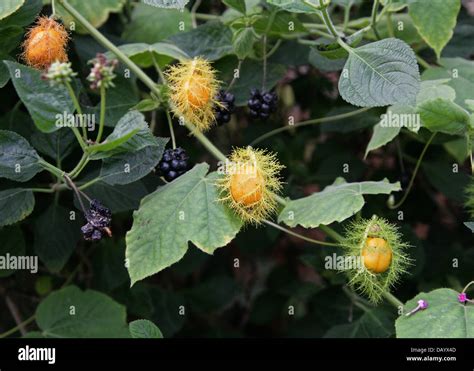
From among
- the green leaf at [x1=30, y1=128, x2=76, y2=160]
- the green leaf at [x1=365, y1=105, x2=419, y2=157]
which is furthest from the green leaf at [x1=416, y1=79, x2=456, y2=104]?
the green leaf at [x1=30, y1=128, x2=76, y2=160]

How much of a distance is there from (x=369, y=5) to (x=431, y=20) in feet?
1.60

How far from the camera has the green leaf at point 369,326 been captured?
A: 5.65ft

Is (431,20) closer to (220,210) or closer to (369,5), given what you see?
(369,5)

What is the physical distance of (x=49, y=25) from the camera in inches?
56.2

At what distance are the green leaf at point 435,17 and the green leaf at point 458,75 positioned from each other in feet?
0.27

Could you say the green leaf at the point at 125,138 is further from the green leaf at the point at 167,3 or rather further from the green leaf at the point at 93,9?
the green leaf at the point at 93,9

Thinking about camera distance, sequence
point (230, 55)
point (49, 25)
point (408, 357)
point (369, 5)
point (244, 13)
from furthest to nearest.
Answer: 1. point (369, 5)
2. point (230, 55)
3. point (244, 13)
4. point (49, 25)
5. point (408, 357)

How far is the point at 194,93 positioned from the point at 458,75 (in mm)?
603

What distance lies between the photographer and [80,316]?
1.72 m

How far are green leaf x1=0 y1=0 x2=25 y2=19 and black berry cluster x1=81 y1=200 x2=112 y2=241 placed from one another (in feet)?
1.22

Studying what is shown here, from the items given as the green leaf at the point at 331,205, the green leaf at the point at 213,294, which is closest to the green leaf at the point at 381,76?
the green leaf at the point at 331,205

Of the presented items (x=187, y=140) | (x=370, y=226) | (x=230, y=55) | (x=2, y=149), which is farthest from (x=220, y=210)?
(x=187, y=140)

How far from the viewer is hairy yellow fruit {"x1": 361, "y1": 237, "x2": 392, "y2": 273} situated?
1.35 m

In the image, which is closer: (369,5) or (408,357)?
(408,357)
